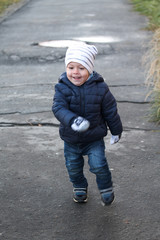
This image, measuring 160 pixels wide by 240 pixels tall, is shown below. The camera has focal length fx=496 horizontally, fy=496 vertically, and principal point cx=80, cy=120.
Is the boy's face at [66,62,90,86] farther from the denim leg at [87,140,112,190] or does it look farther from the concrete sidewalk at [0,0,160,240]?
the concrete sidewalk at [0,0,160,240]

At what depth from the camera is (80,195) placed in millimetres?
4000

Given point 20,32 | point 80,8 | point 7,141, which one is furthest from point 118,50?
point 80,8

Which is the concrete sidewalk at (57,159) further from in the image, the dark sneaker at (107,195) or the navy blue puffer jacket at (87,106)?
the navy blue puffer jacket at (87,106)

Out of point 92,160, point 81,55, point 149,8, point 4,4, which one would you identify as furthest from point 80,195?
point 4,4

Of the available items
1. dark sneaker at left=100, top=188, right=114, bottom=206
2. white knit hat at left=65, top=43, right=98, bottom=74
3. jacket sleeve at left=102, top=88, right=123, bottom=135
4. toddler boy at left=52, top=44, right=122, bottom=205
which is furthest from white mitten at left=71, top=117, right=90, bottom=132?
dark sneaker at left=100, top=188, right=114, bottom=206

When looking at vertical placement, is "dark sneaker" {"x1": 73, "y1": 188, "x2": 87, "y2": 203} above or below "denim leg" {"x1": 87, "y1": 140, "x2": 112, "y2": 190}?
below

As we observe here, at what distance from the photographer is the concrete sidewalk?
3.68 metres

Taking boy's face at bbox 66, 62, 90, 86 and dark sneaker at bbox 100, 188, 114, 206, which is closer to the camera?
boy's face at bbox 66, 62, 90, 86

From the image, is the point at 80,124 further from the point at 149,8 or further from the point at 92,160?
the point at 149,8

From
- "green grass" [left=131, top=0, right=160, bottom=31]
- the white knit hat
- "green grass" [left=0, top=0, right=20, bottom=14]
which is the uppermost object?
the white knit hat

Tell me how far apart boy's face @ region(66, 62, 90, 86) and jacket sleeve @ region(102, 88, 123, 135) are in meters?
0.21

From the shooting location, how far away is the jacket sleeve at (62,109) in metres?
3.62

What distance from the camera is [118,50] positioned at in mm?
10734

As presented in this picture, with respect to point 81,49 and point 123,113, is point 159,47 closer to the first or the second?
point 123,113
